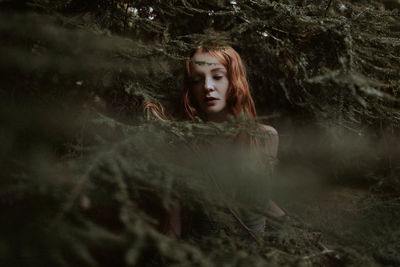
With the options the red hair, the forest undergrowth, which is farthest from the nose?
the forest undergrowth

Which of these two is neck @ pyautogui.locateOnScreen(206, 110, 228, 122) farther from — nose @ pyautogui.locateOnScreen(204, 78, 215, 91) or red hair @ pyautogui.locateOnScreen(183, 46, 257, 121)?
nose @ pyautogui.locateOnScreen(204, 78, 215, 91)

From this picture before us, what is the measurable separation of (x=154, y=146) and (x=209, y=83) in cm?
79

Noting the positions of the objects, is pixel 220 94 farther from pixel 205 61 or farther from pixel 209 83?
pixel 205 61

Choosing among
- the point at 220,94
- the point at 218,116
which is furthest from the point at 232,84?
the point at 218,116

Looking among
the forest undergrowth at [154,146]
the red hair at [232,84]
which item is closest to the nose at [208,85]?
the red hair at [232,84]

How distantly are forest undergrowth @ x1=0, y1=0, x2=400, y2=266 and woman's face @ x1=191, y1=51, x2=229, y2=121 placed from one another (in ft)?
0.80

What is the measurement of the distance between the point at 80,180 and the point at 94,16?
108cm

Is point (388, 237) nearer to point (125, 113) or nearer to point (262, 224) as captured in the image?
point (262, 224)

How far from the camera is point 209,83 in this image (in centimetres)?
194

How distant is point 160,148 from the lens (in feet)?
4.40

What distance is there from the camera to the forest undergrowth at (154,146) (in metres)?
0.90

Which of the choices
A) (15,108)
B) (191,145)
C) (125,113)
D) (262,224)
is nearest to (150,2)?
(125,113)

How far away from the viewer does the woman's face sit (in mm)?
1944

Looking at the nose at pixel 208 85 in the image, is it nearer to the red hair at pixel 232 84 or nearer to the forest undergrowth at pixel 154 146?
the red hair at pixel 232 84
